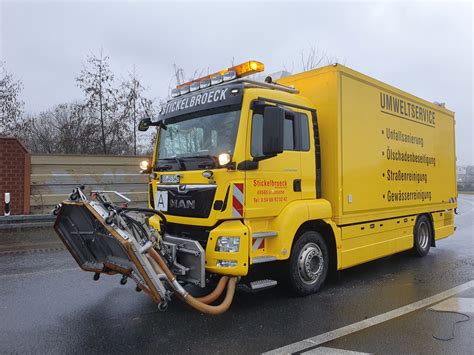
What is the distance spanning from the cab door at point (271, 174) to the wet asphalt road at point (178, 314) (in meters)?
1.28

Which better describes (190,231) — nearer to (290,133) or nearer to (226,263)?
(226,263)

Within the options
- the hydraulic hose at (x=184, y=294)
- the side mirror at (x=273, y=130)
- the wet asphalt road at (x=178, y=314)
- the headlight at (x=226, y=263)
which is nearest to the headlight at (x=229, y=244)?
the headlight at (x=226, y=263)

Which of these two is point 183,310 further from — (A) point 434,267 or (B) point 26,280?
(A) point 434,267

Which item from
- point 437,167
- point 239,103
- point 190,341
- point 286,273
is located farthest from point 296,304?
point 437,167

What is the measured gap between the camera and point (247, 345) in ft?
12.7

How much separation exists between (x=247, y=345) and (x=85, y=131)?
17.8 meters

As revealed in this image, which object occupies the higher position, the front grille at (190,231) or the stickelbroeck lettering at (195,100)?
the stickelbroeck lettering at (195,100)

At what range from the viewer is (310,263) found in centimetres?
545

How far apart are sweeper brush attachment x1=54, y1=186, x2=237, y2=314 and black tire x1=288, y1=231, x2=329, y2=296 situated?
38.8 inches

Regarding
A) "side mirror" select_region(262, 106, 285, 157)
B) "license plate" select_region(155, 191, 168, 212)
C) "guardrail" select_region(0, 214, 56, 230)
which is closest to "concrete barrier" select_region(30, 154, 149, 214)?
"guardrail" select_region(0, 214, 56, 230)

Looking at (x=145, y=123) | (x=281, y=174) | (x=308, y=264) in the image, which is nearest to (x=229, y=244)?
(x=281, y=174)

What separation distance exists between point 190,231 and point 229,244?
68 centimetres

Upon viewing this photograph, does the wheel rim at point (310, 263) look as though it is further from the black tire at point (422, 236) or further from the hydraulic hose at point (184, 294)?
the black tire at point (422, 236)

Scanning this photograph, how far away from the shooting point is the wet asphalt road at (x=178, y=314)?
3914 mm
